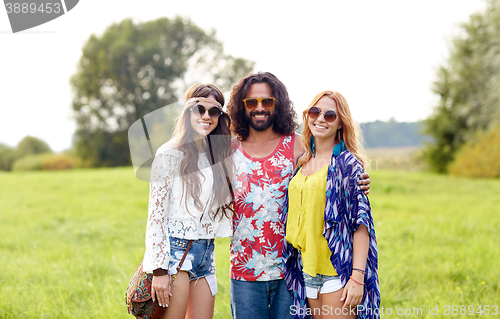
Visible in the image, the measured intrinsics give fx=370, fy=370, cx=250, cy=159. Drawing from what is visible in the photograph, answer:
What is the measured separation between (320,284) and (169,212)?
39.3 inches

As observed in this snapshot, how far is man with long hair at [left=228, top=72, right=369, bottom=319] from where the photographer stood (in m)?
2.41

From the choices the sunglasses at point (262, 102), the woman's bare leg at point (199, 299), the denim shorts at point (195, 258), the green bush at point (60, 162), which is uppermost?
the sunglasses at point (262, 102)

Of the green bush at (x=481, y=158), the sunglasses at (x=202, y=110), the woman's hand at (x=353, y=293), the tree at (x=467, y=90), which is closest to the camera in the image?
the woman's hand at (x=353, y=293)

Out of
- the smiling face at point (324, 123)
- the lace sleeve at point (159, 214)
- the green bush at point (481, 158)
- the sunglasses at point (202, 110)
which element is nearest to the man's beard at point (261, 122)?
the sunglasses at point (202, 110)

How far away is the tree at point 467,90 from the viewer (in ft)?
61.4

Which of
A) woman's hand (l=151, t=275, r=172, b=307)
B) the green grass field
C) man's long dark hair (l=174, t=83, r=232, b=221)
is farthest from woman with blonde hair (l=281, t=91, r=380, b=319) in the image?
the green grass field

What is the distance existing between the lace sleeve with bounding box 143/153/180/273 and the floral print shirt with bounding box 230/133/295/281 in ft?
1.59

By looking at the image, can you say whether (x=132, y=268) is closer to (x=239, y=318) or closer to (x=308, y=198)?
(x=239, y=318)

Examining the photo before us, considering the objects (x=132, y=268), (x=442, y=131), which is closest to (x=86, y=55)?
(x=442, y=131)

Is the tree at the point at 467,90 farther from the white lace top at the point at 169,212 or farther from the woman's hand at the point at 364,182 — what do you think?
the white lace top at the point at 169,212

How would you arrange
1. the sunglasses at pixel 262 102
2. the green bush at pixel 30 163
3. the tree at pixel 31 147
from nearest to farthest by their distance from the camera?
the sunglasses at pixel 262 102, the green bush at pixel 30 163, the tree at pixel 31 147

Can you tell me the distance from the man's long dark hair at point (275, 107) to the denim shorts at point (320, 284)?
1.01 m

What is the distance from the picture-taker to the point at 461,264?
484 cm

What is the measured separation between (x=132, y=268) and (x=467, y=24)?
23439 millimetres
